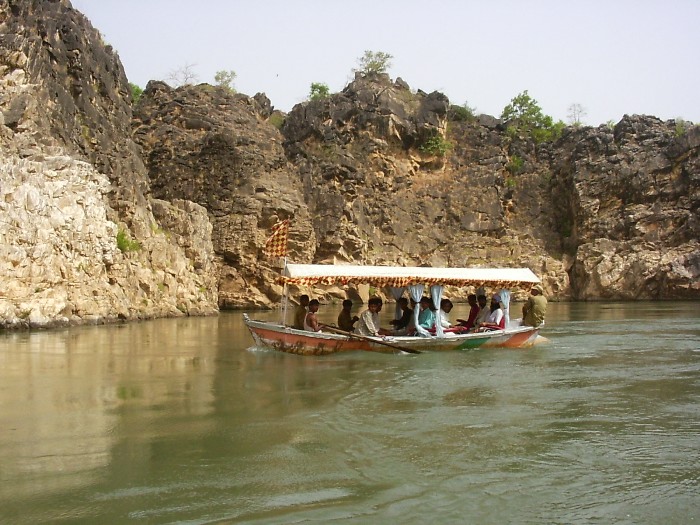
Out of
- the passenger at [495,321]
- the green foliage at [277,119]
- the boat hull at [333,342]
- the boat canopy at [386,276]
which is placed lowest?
the boat hull at [333,342]

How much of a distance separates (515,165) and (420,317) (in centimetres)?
5197

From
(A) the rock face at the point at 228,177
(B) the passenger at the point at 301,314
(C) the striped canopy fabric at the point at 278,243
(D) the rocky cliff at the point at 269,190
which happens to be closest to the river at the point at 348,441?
(B) the passenger at the point at 301,314

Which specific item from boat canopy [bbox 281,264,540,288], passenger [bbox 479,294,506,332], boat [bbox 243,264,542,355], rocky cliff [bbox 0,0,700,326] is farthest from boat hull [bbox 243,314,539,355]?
rocky cliff [bbox 0,0,700,326]

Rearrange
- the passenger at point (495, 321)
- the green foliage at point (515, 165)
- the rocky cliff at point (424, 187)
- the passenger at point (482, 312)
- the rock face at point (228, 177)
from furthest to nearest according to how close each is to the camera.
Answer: the green foliage at point (515, 165), the rocky cliff at point (424, 187), the rock face at point (228, 177), the passenger at point (482, 312), the passenger at point (495, 321)

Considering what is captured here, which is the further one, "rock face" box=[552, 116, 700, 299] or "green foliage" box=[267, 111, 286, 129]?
"green foliage" box=[267, 111, 286, 129]

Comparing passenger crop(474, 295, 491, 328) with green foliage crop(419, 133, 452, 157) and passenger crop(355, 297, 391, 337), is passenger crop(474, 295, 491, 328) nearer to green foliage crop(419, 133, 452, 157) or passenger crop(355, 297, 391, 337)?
passenger crop(355, 297, 391, 337)

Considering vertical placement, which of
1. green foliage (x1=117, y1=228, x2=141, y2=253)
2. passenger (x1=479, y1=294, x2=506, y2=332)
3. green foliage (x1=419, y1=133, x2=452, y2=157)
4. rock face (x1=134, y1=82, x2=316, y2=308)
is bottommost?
passenger (x1=479, y1=294, x2=506, y2=332)

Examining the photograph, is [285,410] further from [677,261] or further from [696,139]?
[696,139]

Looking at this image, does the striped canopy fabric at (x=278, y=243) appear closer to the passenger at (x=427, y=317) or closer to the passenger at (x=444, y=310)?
the passenger at (x=427, y=317)

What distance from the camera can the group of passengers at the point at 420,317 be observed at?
18.4 meters

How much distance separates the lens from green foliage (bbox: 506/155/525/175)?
68.1 m

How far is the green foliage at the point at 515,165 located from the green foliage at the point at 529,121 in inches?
108

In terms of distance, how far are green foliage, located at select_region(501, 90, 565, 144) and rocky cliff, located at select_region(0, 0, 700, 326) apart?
71.7 inches

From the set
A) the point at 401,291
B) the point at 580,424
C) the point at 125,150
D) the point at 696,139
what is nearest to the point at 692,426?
the point at 580,424
